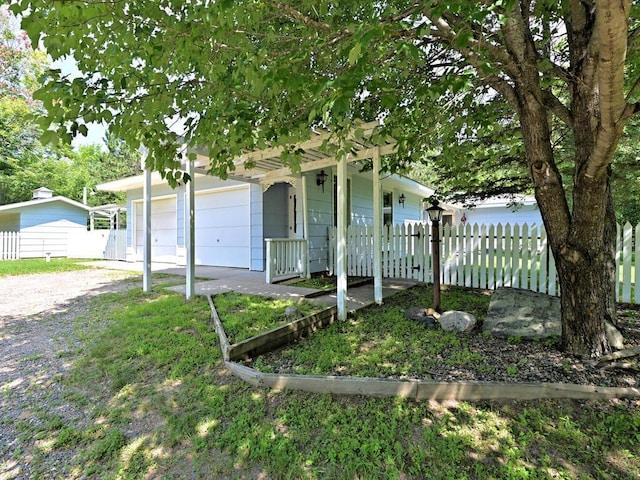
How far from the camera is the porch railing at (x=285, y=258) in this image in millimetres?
6488

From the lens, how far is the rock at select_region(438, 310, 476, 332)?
3.88 meters

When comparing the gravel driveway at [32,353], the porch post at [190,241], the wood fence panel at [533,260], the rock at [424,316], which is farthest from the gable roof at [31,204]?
the wood fence panel at [533,260]

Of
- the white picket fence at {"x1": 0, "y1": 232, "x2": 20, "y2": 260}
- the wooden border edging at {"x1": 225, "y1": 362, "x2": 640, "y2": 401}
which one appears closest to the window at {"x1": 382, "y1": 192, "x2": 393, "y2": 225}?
the wooden border edging at {"x1": 225, "y1": 362, "x2": 640, "y2": 401}

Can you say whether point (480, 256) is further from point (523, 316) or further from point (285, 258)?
point (285, 258)

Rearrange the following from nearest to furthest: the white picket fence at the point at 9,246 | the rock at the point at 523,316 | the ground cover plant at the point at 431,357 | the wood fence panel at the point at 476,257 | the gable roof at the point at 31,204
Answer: the ground cover plant at the point at 431,357 < the rock at the point at 523,316 < the wood fence panel at the point at 476,257 < the white picket fence at the point at 9,246 < the gable roof at the point at 31,204

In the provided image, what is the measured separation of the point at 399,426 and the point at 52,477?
2149 mm

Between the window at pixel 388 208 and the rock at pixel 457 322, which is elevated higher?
the window at pixel 388 208

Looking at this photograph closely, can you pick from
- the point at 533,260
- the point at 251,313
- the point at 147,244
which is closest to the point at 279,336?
the point at 251,313

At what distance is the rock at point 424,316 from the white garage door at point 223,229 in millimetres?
5276

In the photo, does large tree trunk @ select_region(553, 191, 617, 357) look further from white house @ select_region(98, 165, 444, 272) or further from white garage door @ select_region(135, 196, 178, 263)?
white garage door @ select_region(135, 196, 178, 263)

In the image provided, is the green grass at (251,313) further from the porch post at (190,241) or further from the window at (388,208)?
the window at (388,208)

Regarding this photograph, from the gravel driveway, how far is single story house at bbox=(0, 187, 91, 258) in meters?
9.55

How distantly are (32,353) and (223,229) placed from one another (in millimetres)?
5987

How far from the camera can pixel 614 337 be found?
9.97 feet
